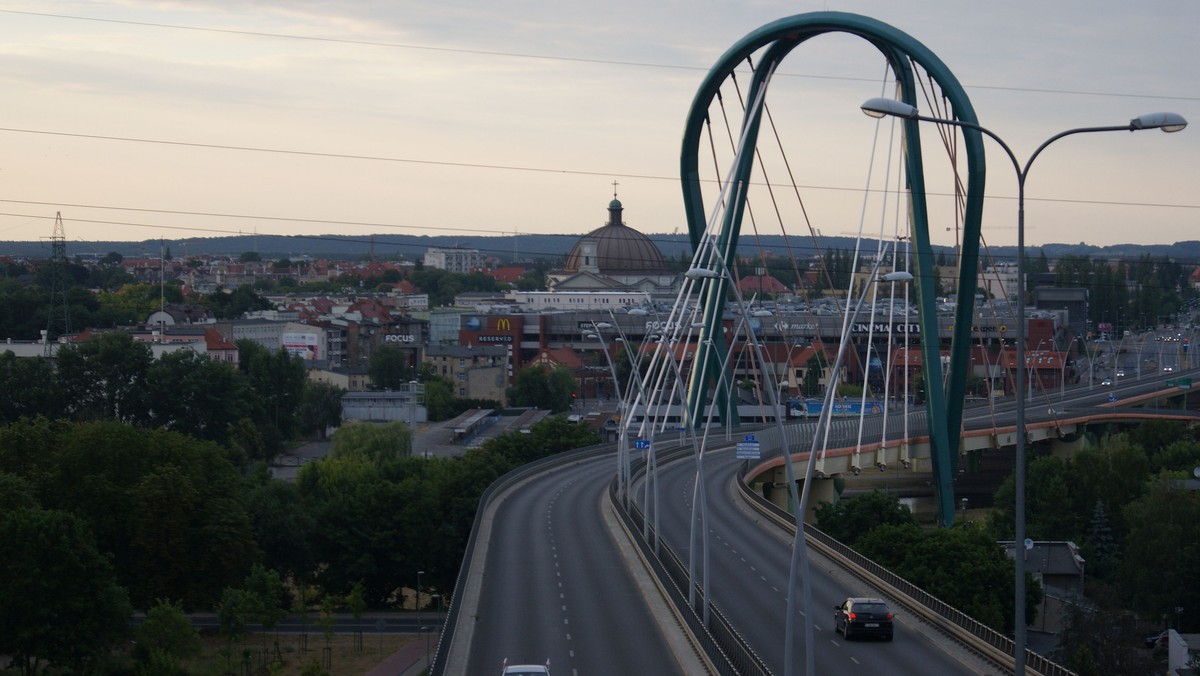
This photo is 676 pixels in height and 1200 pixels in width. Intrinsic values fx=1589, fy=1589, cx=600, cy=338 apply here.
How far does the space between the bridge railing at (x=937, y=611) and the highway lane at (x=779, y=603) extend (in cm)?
26

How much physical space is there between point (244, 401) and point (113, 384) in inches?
303

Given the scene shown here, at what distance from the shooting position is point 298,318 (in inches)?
6422

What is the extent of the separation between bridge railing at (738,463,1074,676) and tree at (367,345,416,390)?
276 ft

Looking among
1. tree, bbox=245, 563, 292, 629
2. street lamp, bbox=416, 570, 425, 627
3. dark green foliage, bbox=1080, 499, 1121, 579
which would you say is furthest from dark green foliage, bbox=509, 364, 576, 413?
tree, bbox=245, 563, 292, 629

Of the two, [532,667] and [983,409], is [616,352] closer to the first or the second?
[983,409]

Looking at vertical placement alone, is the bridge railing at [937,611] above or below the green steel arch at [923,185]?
below

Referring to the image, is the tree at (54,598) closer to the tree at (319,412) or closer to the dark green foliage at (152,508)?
the dark green foliage at (152,508)

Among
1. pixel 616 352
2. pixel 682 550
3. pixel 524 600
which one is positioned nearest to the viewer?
pixel 524 600

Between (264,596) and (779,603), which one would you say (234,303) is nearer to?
(264,596)

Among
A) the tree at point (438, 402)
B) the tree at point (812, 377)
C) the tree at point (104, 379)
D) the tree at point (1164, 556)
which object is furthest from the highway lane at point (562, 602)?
the tree at point (812, 377)

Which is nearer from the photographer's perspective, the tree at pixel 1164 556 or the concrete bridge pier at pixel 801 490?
the tree at pixel 1164 556

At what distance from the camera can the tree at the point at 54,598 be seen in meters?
43.6

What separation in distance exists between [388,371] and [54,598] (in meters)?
86.2

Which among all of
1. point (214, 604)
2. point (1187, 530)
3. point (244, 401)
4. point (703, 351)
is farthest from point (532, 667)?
point (244, 401)
